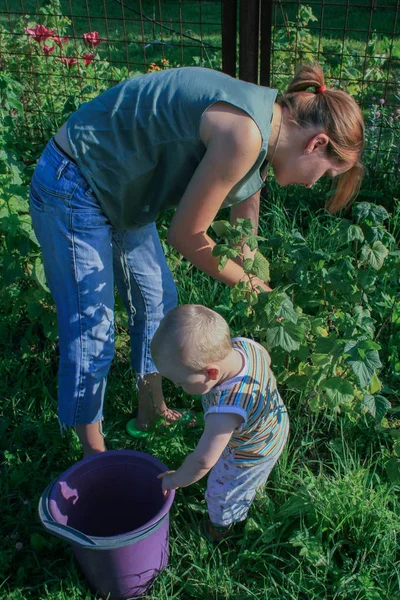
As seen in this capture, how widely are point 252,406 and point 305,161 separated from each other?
0.72m

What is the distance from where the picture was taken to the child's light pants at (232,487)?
2.00 m

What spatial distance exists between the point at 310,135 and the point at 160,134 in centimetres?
43

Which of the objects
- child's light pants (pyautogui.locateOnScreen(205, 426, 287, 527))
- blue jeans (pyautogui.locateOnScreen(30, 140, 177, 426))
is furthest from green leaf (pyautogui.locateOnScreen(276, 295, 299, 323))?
blue jeans (pyautogui.locateOnScreen(30, 140, 177, 426))

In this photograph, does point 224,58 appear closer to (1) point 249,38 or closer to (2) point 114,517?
(1) point 249,38

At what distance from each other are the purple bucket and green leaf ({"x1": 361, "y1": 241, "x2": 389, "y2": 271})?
3.02ft

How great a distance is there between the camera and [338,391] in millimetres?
2047

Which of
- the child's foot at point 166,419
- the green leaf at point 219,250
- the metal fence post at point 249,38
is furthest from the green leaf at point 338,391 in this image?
the metal fence post at point 249,38

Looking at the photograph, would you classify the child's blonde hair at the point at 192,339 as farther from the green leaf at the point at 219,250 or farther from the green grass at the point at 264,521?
the green grass at the point at 264,521

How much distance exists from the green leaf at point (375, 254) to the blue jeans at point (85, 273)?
765 mm

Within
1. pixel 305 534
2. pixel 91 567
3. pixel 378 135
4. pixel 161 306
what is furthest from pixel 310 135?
pixel 378 135

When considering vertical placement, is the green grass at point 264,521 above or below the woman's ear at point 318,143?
below

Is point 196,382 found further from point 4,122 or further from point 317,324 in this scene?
point 4,122

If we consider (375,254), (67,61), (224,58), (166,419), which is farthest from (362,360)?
(67,61)

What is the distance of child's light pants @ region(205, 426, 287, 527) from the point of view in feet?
6.56
